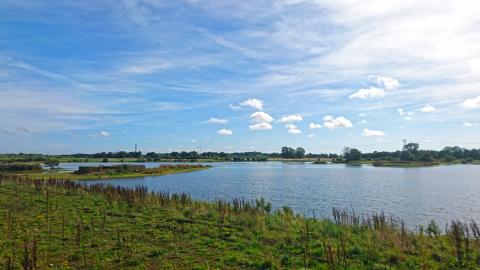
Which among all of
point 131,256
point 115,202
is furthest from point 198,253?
point 115,202

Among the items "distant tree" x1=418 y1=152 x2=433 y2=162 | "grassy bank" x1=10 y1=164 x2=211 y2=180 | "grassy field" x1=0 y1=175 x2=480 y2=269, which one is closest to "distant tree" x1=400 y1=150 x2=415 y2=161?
"distant tree" x1=418 y1=152 x2=433 y2=162

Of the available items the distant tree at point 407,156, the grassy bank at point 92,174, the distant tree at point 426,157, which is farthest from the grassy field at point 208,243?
the distant tree at point 426,157

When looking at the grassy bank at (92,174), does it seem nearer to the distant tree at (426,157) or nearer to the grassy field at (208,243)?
the grassy field at (208,243)

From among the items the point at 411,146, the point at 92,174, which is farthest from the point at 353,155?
the point at 92,174

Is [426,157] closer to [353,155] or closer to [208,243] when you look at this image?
[353,155]

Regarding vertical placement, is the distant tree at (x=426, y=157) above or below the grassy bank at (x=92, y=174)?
above

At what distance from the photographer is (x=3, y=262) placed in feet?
31.6

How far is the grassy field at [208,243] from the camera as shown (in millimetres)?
10227

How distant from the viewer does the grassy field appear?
10227mm

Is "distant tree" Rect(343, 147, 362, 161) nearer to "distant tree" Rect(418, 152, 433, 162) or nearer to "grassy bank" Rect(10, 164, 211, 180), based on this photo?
"distant tree" Rect(418, 152, 433, 162)

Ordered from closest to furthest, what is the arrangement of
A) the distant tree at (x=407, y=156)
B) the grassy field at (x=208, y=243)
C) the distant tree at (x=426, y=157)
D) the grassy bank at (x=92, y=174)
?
the grassy field at (x=208, y=243), the grassy bank at (x=92, y=174), the distant tree at (x=426, y=157), the distant tree at (x=407, y=156)

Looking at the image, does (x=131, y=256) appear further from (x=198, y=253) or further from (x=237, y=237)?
(x=237, y=237)

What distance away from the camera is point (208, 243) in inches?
496

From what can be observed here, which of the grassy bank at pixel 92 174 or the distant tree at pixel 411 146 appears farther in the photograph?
the distant tree at pixel 411 146
